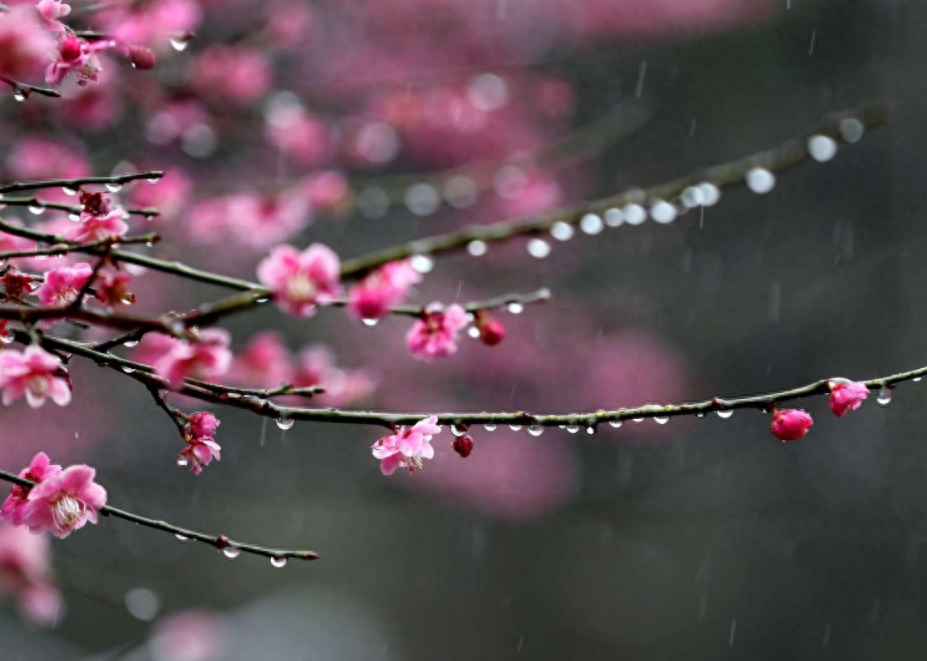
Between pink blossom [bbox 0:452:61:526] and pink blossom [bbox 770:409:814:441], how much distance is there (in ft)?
3.41

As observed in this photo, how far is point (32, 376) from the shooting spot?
3.60ft

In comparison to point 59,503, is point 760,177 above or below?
above

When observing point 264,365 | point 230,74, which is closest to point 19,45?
point 264,365

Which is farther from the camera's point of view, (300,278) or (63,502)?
(63,502)

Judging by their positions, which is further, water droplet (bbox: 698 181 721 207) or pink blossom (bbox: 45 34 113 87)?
water droplet (bbox: 698 181 721 207)

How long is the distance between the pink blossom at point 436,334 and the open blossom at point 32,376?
494mm

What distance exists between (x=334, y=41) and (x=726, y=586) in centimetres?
453

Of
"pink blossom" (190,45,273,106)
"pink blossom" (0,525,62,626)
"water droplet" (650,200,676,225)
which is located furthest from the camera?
"pink blossom" (190,45,273,106)

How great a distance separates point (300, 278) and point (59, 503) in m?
0.51

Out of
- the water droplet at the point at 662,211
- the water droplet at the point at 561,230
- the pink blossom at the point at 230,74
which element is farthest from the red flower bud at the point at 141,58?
the pink blossom at the point at 230,74

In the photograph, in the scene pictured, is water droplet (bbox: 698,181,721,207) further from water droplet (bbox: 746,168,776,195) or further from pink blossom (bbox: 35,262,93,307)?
pink blossom (bbox: 35,262,93,307)

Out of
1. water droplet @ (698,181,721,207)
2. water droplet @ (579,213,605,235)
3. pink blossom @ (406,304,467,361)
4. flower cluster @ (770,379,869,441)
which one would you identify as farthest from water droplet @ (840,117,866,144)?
pink blossom @ (406,304,467,361)

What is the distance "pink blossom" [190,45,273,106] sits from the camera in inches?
136

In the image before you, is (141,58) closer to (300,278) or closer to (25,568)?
(300,278)
